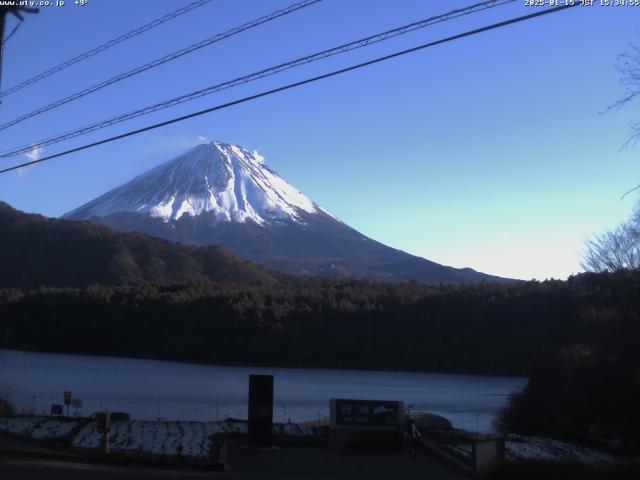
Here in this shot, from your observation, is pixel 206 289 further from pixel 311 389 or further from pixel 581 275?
pixel 581 275

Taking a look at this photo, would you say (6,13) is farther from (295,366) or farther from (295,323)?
(295,323)

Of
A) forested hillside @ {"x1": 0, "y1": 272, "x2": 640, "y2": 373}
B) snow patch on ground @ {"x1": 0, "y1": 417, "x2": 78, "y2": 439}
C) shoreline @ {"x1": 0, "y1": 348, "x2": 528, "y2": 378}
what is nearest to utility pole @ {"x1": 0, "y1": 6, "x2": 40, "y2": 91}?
snow patch on ground @ {"x1": 0, "y1": 417, "x2": 78, "y2": 439}

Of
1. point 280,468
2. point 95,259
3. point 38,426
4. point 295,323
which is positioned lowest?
point 280,468

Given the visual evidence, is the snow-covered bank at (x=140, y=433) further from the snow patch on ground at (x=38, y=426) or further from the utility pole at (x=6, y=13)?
the utility pole at (x=6, y=13)

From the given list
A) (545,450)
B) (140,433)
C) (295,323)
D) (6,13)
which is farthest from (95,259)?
(6,13)

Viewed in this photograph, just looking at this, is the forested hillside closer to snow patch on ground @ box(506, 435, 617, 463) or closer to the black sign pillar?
snow patch on ground @ box(506, 435, 617, 463)

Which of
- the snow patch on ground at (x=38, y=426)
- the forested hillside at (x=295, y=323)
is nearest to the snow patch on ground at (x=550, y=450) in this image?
the snow patch on ground at (x=38, y=426)
